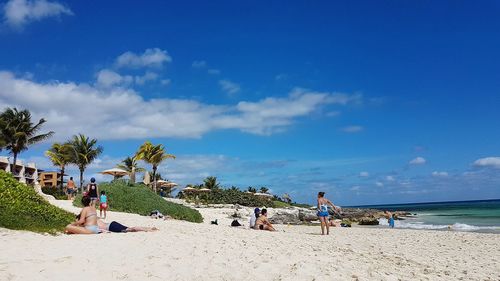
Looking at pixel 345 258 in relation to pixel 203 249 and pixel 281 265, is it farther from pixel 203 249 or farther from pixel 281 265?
pixel 203 249

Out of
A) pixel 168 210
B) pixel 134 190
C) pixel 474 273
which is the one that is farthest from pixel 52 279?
pixel 134 190

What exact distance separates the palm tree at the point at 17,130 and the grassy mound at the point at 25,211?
1197 inches

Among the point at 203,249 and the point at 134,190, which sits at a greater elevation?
the point at 134,190

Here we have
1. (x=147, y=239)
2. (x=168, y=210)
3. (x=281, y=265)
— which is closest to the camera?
(x=281, y=265)

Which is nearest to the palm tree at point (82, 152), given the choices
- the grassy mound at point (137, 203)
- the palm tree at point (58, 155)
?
the palm tree at point (58, 155)

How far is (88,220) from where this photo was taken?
37.2 ft

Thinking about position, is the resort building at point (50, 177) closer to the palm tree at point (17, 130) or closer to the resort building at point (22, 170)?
the resort building at point (22, 170)

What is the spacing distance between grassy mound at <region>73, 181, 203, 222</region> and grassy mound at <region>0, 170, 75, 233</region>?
9927 mm

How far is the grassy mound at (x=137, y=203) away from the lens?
2431cm

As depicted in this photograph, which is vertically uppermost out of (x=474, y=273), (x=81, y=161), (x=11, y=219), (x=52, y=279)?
(x=81, y=161)

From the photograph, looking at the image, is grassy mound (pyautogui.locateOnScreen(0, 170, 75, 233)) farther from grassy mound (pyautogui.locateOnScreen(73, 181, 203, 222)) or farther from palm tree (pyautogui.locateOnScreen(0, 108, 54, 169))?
palm tree (pyautogui.locateOnScreen(0, 108, 54, 169))

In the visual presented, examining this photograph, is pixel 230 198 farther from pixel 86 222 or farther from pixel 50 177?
pixel 50 177

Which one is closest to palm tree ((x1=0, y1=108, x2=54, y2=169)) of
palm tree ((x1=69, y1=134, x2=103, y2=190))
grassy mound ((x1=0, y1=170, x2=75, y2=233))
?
palm tree ((x1=69, y1=134, x2=103, y2=190))

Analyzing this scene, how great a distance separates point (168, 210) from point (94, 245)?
15.8 meters
